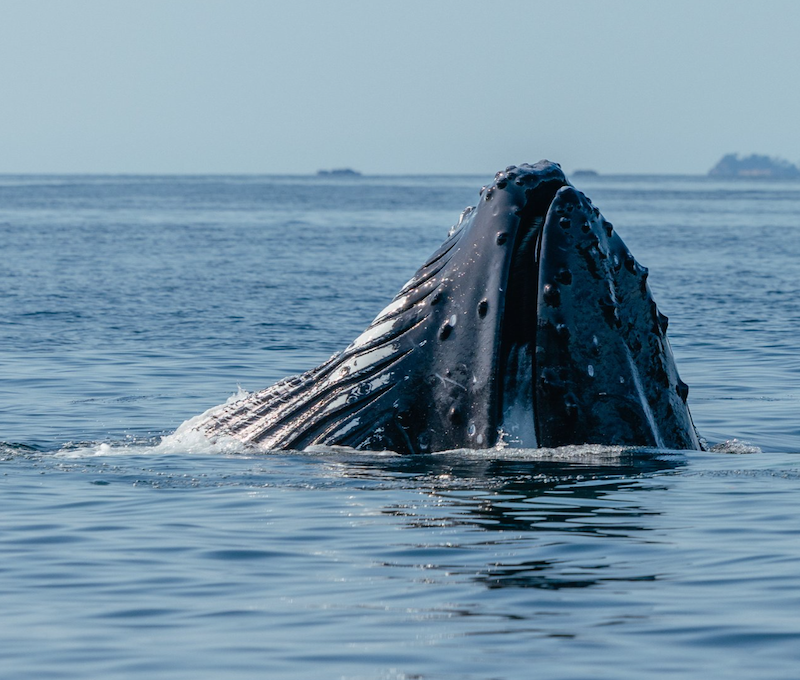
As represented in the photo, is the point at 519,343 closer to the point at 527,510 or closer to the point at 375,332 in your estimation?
the point at 375,332

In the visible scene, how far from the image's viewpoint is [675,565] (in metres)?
8.03

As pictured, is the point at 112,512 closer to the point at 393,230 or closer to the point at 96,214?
the point at 393,230

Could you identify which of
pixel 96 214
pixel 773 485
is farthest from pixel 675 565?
pixel 96 214

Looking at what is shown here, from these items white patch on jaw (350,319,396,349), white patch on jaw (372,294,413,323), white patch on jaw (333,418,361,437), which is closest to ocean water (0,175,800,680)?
white patch on jaw (333,418,361,437)

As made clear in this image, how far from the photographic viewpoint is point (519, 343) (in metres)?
9.55

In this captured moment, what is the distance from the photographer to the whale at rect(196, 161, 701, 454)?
370 inches

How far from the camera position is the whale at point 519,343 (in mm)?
9391

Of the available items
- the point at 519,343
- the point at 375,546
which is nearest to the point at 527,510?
the point at 519,343

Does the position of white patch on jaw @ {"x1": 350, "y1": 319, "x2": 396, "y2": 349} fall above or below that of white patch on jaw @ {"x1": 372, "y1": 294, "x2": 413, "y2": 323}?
below

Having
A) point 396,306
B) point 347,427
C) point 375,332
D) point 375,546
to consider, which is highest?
point 396,306

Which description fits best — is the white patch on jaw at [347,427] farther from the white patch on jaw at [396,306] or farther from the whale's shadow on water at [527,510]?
the white patch on jaw at [396,306]

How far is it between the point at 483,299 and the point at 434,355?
0.50m

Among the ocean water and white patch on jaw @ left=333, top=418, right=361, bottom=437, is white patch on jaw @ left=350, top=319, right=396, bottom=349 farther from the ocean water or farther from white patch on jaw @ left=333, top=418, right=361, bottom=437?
the ocean water

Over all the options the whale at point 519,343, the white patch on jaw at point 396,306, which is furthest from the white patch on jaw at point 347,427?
the white patch on jaw at point 396,306
